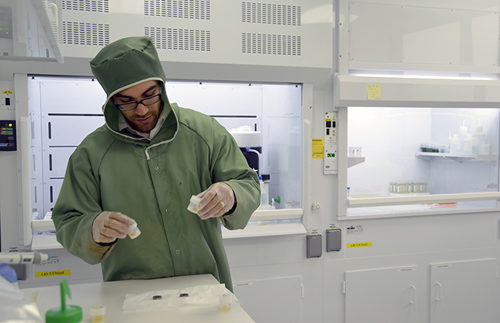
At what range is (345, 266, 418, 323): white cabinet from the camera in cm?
301

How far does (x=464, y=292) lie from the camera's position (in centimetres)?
323

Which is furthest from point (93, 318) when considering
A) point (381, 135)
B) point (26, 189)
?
point (381, 135)

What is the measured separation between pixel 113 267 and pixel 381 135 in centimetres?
Result: 236

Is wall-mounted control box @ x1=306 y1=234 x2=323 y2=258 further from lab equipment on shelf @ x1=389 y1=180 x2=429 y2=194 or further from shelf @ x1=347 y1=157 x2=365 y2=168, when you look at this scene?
lab equipment on shelf @ x1=389 y1=180 x2=429 y2=194

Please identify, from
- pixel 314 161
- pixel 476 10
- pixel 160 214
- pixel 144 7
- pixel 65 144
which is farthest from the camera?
pixel 476 10

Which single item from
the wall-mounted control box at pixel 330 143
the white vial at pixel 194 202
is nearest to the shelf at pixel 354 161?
the wall-mounted control box at pixel 330 143

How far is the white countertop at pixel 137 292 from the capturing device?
123 cm

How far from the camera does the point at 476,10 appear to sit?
314cm

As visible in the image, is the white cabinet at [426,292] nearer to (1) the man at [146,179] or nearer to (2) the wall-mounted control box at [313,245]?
(2) the wall-mounted control box at [313,245]

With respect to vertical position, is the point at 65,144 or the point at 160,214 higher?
the point at 65,144

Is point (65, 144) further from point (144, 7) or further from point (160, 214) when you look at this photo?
point (160, 214)

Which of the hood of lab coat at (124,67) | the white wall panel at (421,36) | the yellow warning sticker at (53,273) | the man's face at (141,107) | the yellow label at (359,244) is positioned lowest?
the yellow warning sticker at (53,273)

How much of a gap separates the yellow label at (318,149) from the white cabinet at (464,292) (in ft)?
3.95

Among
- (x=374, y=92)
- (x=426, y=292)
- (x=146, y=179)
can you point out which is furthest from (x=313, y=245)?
(x=146, y=179)
